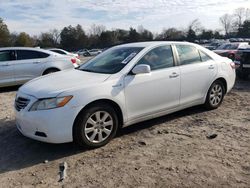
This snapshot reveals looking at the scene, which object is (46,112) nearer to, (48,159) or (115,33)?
(48,159)

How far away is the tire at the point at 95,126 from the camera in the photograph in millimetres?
4289

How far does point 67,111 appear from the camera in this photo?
4156 millimetres

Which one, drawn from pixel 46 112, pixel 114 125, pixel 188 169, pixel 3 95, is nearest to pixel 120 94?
pixel 114 125

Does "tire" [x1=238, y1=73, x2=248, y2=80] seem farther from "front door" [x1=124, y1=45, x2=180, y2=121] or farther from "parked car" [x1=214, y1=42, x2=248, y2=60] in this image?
"front door" [x1=124, y1=45, x2=180, y2=121]

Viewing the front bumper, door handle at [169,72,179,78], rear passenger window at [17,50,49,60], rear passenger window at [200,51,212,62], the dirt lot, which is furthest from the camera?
rear passenger window at [17,50,49,60]

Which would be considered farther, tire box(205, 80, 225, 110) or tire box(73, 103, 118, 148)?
tire box(205, 80, 225, 110)

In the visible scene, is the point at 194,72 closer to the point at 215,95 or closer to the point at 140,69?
the point at 215,95

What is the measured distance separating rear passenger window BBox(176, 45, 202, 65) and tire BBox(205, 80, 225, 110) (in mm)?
702

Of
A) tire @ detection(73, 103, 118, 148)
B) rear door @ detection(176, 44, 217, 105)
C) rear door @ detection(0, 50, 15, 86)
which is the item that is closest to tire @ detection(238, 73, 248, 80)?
rear door @ detection(176, 44, 217, 105)

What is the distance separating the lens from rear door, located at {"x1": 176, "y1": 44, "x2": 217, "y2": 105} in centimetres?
561

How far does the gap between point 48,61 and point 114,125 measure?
6.31 m

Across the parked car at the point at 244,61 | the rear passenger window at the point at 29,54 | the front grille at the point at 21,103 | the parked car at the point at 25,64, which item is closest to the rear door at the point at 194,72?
the front grille at the point at 21,103

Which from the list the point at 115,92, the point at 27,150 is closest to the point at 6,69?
the point at 27,150

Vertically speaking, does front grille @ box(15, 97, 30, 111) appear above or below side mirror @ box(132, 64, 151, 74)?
below
